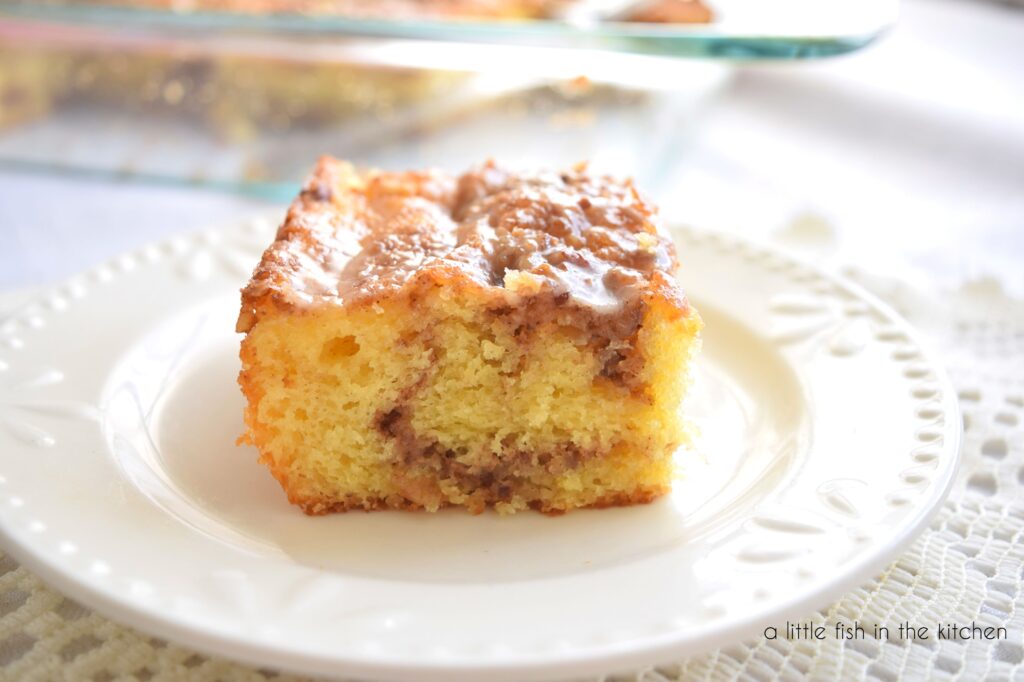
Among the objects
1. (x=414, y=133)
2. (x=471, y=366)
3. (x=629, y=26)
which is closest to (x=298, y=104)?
(x=414, y=133)

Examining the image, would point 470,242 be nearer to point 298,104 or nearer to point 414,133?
point 414,133

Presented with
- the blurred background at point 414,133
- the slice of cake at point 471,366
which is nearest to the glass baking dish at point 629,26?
the blurred background at point 414,133

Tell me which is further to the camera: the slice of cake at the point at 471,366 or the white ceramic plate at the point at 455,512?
the slice of cake at the point at 471,366

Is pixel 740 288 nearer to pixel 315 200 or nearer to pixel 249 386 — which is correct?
pixel 315 200

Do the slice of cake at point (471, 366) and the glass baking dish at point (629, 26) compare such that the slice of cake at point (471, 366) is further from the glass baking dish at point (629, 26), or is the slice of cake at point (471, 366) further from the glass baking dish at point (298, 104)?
→ the glass baking dish at point (298, 104)

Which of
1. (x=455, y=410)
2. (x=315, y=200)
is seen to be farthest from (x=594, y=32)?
(x=455, y=410)
